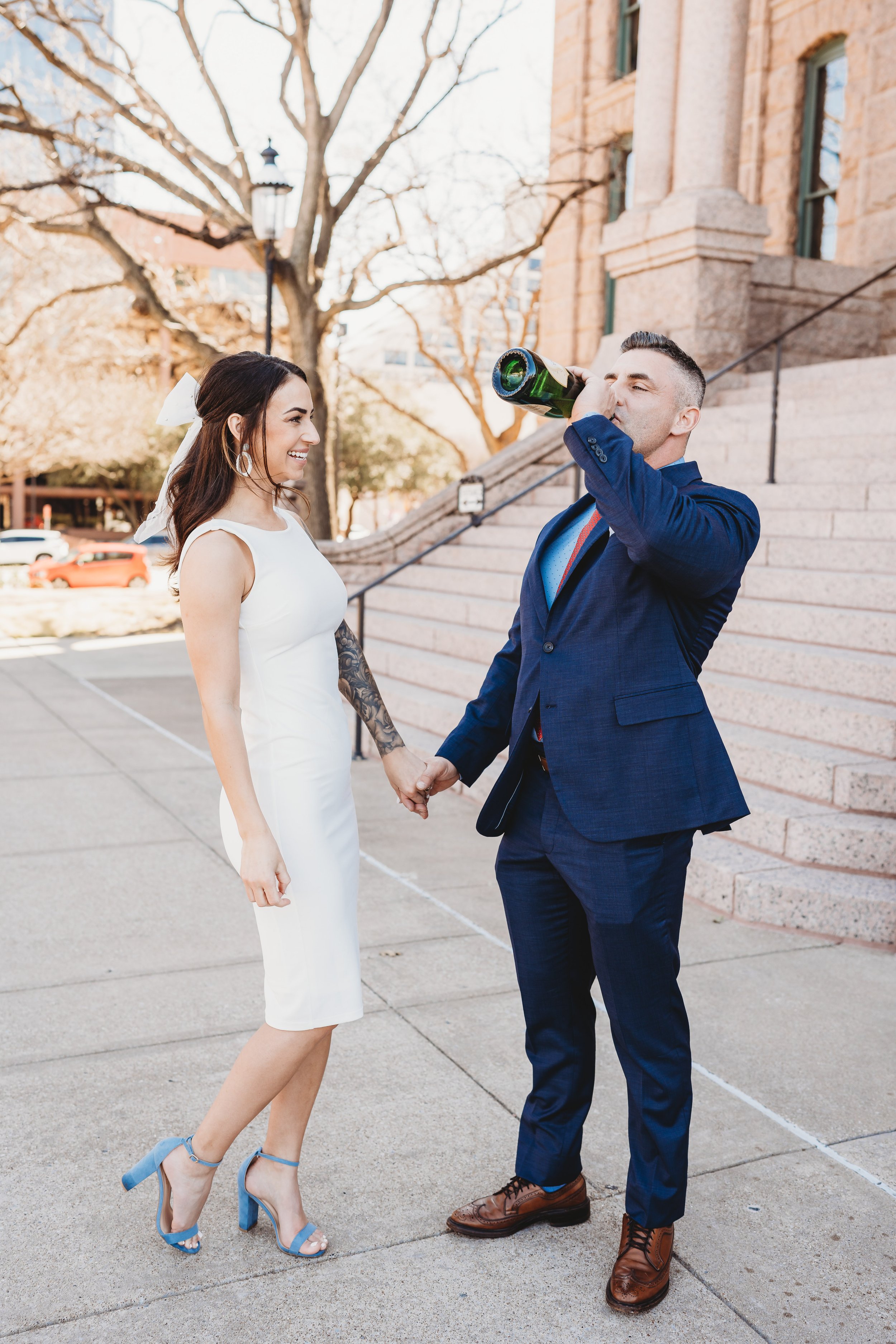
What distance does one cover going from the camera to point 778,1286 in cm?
265

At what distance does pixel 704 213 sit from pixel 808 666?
633cm

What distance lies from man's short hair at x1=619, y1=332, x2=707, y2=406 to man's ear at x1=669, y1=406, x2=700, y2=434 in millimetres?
11

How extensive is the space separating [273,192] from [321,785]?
12008 mm

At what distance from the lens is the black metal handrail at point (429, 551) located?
27.2ft

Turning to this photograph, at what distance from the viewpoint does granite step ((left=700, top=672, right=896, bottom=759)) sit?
18.0 feet

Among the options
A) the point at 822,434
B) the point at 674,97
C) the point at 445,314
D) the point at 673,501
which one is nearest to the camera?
the point at 673,501

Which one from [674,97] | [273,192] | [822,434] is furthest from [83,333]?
[822,434]

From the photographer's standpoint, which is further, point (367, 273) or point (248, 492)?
point (367, 273)

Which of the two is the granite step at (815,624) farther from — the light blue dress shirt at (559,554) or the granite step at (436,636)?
the light blue dress shirt at (559,554)

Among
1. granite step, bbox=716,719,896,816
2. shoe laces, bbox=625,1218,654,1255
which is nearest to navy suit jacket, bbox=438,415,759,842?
shoe laces, bbox=625,1218,654,1255

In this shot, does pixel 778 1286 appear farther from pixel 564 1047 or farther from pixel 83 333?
pixel 83 333

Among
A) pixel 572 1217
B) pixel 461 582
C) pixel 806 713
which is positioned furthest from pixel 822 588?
pixel 572 1217

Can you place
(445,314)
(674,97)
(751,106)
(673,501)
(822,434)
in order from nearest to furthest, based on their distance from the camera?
(673,501)
(822,434)
(674,97)
(751,106)
(445,314)

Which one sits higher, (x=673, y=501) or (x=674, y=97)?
(x=674, y=97)
